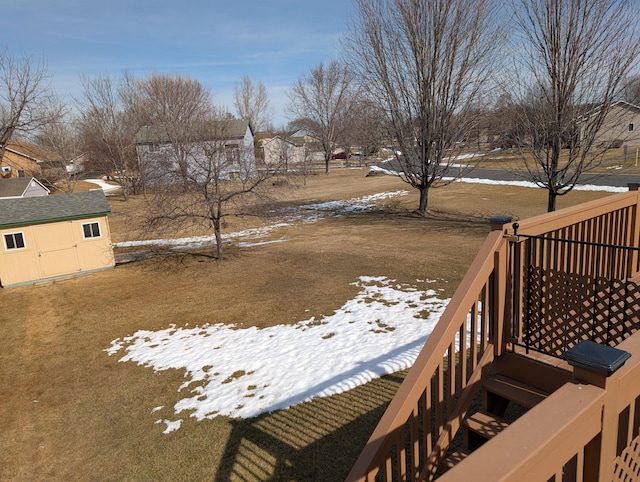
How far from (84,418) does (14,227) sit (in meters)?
9.53

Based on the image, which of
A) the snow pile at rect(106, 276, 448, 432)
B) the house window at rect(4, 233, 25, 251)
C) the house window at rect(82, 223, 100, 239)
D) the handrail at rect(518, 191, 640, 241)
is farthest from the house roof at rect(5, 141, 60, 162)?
the handrail at rect(518, 191, 640, 241)

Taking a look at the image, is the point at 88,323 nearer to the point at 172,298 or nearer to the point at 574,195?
the point at 172,298

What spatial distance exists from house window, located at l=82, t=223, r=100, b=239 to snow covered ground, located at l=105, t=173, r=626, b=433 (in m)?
6.75

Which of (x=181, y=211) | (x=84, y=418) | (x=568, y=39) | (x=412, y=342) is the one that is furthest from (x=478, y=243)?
(x=84, y=418)

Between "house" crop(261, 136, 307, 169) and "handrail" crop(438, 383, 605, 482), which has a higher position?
"house" crop(261, 136, 307, 169)

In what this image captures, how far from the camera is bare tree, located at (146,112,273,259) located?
1276 cm

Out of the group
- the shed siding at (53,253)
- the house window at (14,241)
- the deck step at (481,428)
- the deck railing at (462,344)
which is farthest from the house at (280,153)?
the deck step at (481,428)

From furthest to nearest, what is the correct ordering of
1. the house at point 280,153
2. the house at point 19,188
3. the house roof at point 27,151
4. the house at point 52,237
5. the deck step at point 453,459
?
the house roof at point 27,151 → the house at point 19,188 → the house at point 280,153 → the house at point 52,237 → the deck step at point 453,459

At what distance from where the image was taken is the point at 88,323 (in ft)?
32.6

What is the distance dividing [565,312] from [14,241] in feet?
49.0

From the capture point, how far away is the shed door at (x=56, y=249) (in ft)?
43.6

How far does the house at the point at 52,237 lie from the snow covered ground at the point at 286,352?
21.8ft

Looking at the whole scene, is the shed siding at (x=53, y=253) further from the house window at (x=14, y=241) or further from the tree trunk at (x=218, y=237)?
the tree trunk at (x=218, y=237)

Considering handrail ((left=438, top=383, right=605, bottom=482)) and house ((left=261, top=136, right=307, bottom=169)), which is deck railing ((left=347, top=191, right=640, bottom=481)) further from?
house ((left=261, top=136, right=307, bottom=169))
